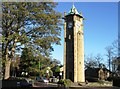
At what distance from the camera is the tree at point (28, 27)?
2337 centimetres

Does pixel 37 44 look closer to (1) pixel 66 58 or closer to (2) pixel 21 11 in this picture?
(2) pixel 21 11

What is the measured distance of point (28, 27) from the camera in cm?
2503

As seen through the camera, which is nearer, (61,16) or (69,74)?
(61,16)

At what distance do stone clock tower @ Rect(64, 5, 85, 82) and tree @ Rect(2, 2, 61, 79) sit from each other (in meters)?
32.9

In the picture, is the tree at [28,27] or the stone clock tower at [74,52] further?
the stone clock tower at [74,52]

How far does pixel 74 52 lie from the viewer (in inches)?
2297

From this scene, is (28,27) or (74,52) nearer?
(28,27)

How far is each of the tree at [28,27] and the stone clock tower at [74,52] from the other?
32917mm

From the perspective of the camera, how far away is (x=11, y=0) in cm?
2395

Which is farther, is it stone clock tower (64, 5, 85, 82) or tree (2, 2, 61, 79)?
stone clock tower (64, 5, 85, 82)

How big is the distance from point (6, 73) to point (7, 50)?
7.23 feet

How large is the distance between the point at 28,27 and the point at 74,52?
1339 inches

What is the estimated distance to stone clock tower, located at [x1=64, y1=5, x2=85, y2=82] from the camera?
58.3 meters

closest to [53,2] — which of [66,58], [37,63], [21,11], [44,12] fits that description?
[44,12]
